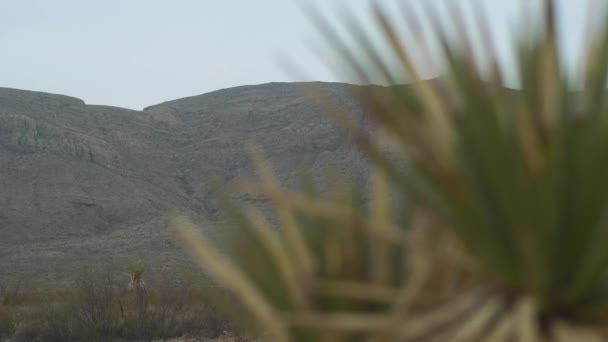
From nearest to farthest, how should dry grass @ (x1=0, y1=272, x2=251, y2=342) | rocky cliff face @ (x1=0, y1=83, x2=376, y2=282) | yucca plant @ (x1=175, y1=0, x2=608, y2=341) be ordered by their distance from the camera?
yucca plant @ (x1=175, y1=0, x2=608, y2=341), dry grass @ (x1=0, y1=272, x2=251, y2=342), rocky cliff face @ (x1=0, y1=83, x2=376, y2=282)

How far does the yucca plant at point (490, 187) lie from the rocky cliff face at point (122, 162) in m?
47.3

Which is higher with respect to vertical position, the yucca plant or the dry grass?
the yucca plant

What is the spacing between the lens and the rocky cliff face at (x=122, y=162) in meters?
57.2

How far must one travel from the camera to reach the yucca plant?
7.55 ft

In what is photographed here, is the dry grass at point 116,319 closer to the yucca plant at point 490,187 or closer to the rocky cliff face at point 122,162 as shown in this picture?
the yucca plant at point 490,187

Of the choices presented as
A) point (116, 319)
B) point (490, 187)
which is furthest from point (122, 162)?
point (490, 187)

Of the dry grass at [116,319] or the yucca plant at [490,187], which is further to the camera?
the dry grass at [116,319]

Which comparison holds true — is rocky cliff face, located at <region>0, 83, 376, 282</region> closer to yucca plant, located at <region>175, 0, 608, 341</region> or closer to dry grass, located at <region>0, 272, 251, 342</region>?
dry grass, located at <region>0, 272, 251, 342</region>

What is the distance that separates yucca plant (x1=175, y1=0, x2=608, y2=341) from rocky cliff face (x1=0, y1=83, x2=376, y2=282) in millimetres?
47347

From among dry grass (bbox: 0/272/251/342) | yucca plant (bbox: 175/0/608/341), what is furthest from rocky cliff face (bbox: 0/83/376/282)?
yucca plant (bbox: 175/0/608/341)

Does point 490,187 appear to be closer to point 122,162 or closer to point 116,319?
point 116,319

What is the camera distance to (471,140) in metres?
2.31

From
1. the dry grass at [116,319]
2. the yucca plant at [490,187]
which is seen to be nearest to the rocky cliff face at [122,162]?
the dry grass at [116,319]

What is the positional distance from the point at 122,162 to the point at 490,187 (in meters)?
78.9
